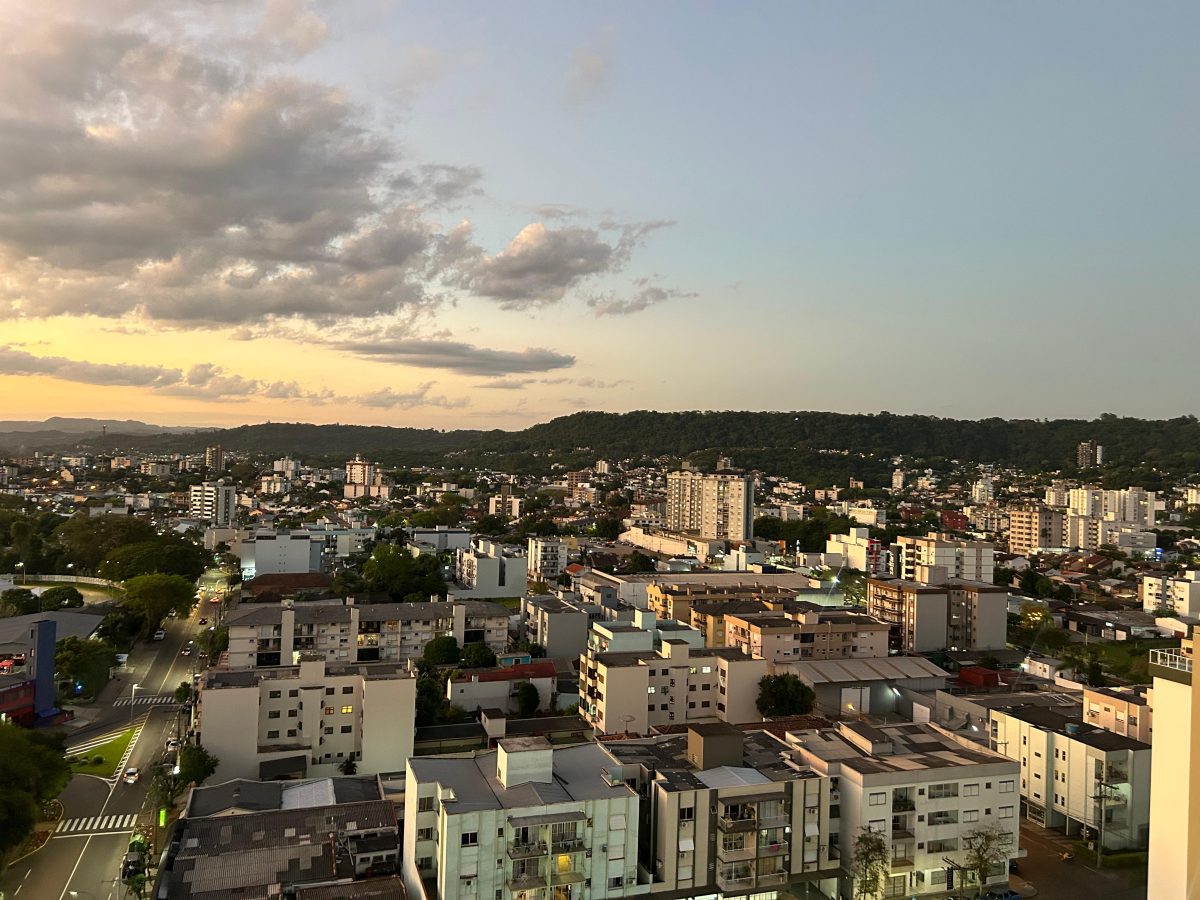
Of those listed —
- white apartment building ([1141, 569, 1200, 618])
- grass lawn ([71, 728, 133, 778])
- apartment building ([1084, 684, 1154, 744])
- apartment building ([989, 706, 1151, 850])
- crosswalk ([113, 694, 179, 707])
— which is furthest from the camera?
white apartment building ([1141, 569, 1200, 618])

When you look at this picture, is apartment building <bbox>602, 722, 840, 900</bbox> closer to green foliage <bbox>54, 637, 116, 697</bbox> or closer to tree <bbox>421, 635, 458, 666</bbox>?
tree <bbox>421, 635, 458, 666</bbox>

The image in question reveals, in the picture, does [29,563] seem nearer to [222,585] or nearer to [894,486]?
[222,585]

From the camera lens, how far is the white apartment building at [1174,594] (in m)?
31.9

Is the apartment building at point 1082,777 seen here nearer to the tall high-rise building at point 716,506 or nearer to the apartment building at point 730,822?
the apartment building at point 730,822

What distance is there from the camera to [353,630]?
23.5 metres

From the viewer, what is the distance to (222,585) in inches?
1467

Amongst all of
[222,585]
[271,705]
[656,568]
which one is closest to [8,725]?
[271,705]

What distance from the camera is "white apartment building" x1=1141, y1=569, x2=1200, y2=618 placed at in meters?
31.9

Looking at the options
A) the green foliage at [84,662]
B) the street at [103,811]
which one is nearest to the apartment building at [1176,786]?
the street at [103,811]

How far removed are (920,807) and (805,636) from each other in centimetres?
1050

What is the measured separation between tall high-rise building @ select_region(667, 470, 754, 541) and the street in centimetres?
3547

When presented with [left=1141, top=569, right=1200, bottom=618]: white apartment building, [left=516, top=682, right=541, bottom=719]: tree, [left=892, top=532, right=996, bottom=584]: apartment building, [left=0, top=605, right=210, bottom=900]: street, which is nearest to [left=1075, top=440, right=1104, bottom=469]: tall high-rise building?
[left=1141, top=569, right=1200, bottom=618]: white apartment building

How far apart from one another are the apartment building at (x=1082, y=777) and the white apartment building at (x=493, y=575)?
71.3 ft

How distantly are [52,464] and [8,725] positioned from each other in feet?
386
